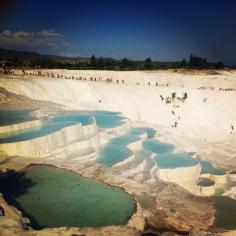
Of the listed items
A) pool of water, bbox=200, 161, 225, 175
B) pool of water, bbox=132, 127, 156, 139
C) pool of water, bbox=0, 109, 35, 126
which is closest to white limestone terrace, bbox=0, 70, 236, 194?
pool of water, bbox=132, 127, 156, 139

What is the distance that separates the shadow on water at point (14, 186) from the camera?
9.13 m

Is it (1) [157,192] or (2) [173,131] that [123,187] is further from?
(2) [173,131]

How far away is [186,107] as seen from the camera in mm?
27422

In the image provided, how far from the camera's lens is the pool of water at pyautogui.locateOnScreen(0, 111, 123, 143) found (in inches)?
515

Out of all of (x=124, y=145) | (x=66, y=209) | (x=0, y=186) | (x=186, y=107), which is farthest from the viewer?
(x=186, y=107)

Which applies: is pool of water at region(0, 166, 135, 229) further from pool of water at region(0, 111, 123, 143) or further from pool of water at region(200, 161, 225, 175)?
pool of water at region(200, 161, 225, 175)

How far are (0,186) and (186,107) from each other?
1971 centimetres

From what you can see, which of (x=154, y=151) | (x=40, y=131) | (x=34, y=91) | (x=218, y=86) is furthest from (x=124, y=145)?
(x=218, y=86)

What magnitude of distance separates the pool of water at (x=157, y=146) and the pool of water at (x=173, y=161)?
65cm

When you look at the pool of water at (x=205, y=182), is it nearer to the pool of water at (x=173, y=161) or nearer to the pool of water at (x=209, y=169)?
the pool of water at (x=209, y=169)

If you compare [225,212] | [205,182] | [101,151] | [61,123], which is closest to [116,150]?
[101,151]

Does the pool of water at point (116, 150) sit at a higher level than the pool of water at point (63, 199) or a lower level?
higher

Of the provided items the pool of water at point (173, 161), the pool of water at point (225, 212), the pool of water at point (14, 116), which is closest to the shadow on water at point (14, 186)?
the pool of water at point (14, 116)

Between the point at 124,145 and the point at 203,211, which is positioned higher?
the point at 124,145
